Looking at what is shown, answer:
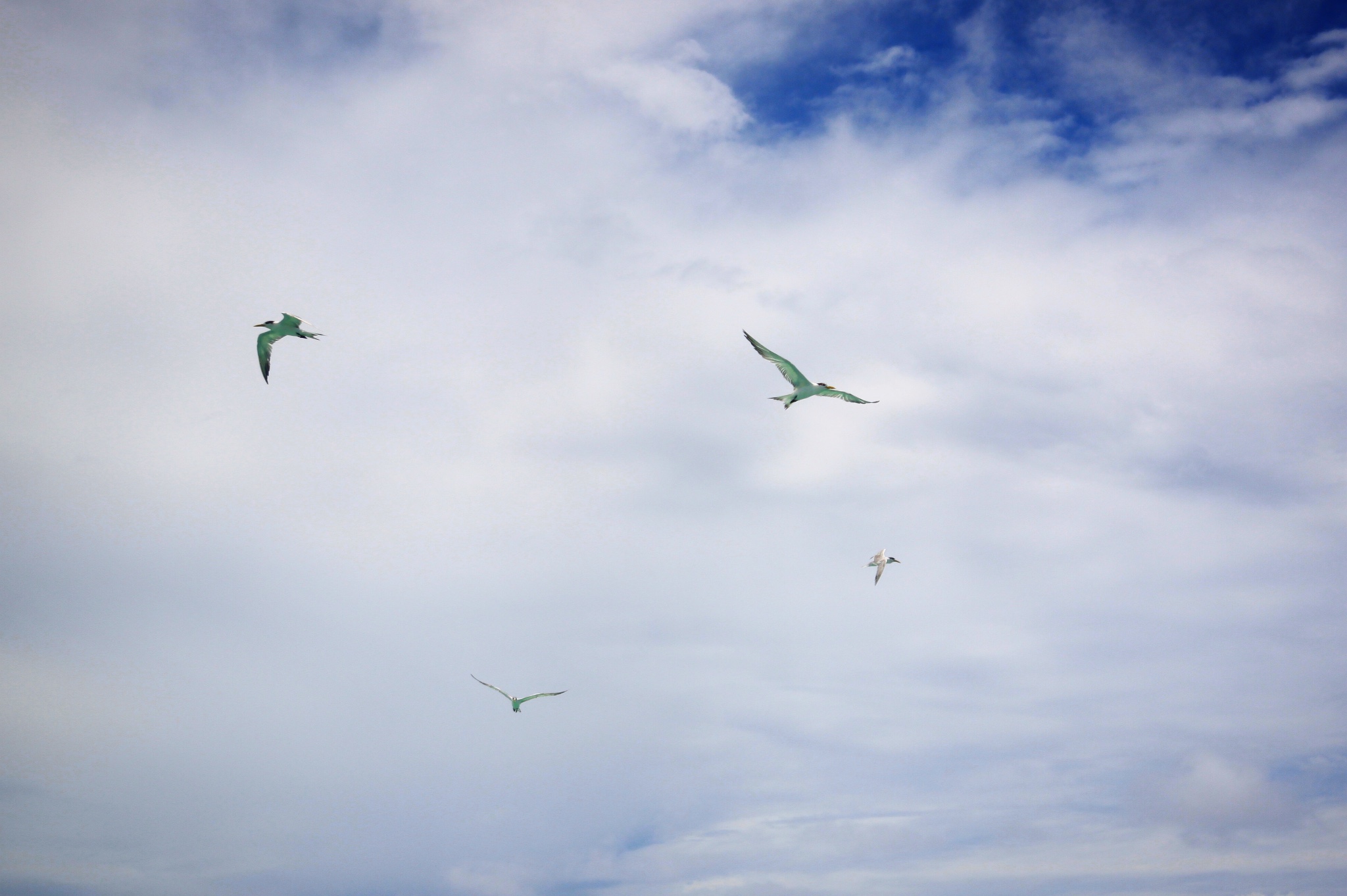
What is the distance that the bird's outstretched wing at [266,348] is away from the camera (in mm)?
83312

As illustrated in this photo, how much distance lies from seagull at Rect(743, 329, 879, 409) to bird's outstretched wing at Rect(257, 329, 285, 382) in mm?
39030

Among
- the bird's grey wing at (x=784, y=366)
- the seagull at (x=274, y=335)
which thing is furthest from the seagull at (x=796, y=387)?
the seagull at (x=274, y=335)

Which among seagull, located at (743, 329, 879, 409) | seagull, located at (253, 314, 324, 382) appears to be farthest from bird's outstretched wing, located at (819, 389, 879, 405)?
seagull, located at (253, 314, 324, 382)

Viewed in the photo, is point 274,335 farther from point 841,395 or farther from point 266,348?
point 841,395

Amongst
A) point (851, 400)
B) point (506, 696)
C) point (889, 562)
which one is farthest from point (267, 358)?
point (889, 562)

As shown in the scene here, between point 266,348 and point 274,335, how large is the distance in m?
1.58

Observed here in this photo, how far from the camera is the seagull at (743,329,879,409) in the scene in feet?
243

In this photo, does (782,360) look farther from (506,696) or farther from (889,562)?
(506,696)

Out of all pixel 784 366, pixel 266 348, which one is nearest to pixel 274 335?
pixel 266 348

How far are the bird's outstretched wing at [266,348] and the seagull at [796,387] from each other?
39030 mm

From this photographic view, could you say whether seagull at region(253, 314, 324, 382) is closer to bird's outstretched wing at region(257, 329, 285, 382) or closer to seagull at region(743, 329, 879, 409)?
bird's outstretched wing at region(257, 329, 285, 382)

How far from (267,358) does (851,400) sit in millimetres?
47287

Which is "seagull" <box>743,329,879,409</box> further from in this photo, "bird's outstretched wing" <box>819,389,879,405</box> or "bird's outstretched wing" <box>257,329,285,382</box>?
"bird's outstretched wing" <box>257,329,285,382</box>

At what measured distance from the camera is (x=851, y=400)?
248 feet
